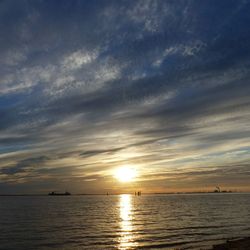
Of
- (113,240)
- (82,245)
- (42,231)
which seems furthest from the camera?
(42,231)

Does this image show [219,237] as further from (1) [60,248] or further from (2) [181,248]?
(1) [60,248]

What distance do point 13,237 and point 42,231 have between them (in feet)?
25.3

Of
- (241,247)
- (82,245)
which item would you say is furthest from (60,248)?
(241,247)

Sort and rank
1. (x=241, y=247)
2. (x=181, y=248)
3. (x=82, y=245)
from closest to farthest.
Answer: (x=241, y=247)
(x=181, y=248)
(x=82, y=245)

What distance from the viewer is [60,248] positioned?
43.5 metres

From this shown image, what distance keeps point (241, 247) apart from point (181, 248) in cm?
840

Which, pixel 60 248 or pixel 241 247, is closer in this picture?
pixel 241 247

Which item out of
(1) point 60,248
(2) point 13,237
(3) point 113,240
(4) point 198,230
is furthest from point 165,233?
(2) point 13,237

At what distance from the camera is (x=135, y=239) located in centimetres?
5091

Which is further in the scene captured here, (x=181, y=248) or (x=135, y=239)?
(x=135, y=239)

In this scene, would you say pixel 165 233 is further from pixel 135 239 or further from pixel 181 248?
pixel 181 248

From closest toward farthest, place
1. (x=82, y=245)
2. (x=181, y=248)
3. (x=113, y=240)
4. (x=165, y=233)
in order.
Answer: (x=181, y=248) < (x=82, y=245) < (x=113, y=240) < (x=165, y=233)

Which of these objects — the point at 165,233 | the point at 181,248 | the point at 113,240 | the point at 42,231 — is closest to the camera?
the point at 181,248

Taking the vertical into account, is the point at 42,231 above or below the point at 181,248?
above
